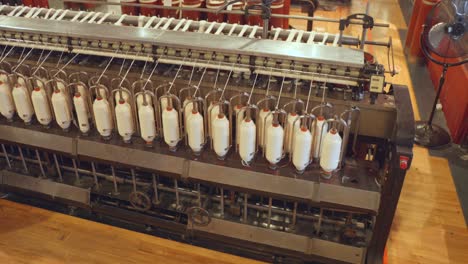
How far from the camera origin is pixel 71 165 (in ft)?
9.89

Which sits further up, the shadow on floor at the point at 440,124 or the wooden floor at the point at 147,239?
the shadow on floor at the point at 440,124

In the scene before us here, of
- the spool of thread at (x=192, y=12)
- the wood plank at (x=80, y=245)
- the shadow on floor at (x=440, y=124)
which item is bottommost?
the wood plank at (x=80, y=245)

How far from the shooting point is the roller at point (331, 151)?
206 cm

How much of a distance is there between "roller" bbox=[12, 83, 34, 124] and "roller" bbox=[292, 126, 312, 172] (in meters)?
1.61

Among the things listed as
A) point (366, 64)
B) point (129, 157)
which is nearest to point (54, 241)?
point (129, 157)

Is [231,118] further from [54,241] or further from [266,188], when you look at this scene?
[54,241]

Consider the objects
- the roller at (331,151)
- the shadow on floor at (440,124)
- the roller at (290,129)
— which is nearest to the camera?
the roller at (331,151)

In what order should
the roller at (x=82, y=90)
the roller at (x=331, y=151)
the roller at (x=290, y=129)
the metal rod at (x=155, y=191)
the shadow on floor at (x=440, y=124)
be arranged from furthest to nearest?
the shadow on floor at (x=440, y=124) → the metal rod at (x=155, y=191) → the roller at (x=82, y=90) → the roller at (x=290, y=129) → the roller at (x=331, y=151)

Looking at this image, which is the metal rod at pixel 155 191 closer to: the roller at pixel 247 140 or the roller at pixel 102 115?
the roller at pixel 102 115

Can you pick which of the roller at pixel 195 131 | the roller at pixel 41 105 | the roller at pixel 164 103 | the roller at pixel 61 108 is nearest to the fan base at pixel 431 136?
the roller at pixel 195 131

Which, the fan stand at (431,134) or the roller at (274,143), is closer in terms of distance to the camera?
the roller at (274,143)

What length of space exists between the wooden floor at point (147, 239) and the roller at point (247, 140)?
0.73 meters

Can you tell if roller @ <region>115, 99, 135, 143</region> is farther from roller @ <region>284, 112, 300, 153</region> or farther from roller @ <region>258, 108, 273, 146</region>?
roller @ <region>284, 112, 300, 153</region>

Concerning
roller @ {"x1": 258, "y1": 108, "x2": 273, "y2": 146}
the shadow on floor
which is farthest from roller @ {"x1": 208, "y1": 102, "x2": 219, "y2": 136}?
the shadow on floor
